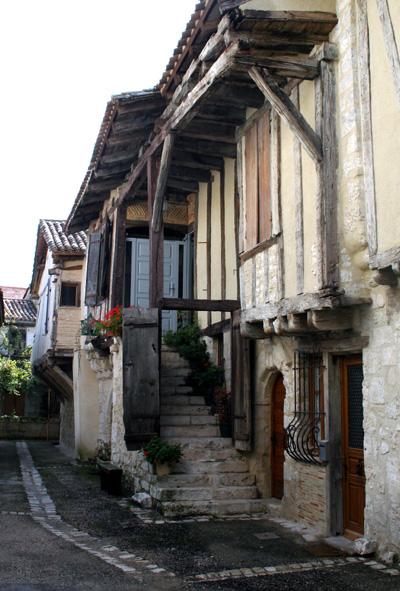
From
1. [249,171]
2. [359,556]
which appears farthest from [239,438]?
[249,171]

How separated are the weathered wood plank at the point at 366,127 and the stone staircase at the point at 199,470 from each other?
13.2 feet

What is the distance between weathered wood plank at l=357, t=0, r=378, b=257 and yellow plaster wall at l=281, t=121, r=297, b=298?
4.08ft

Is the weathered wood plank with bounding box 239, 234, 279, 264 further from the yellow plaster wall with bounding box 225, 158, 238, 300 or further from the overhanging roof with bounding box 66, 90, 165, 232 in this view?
the overhanging roof with bounding box 66, 90, 165, 232

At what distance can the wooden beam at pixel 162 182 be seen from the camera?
949cm

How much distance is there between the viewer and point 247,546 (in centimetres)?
669

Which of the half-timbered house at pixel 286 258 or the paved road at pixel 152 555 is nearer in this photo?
the paved road at pixel 152 555

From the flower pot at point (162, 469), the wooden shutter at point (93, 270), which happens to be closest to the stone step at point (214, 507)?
the flower pot at point (162, 469)

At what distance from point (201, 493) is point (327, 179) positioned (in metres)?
4.28

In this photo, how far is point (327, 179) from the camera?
22.0ft

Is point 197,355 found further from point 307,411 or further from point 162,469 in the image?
point 307,411

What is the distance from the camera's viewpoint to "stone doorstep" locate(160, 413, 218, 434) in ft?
31.9

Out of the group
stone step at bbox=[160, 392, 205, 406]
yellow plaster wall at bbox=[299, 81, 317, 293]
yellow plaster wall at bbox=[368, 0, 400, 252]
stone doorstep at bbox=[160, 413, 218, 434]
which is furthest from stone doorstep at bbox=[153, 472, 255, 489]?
yellow plaster wall at bbox=[368, 0, 400, 252]

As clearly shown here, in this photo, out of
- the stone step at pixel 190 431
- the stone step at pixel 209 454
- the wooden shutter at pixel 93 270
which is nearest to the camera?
the stone step at pixel 209 454

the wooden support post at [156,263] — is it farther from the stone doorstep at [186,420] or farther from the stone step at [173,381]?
the stone doorstep at [186,420]
